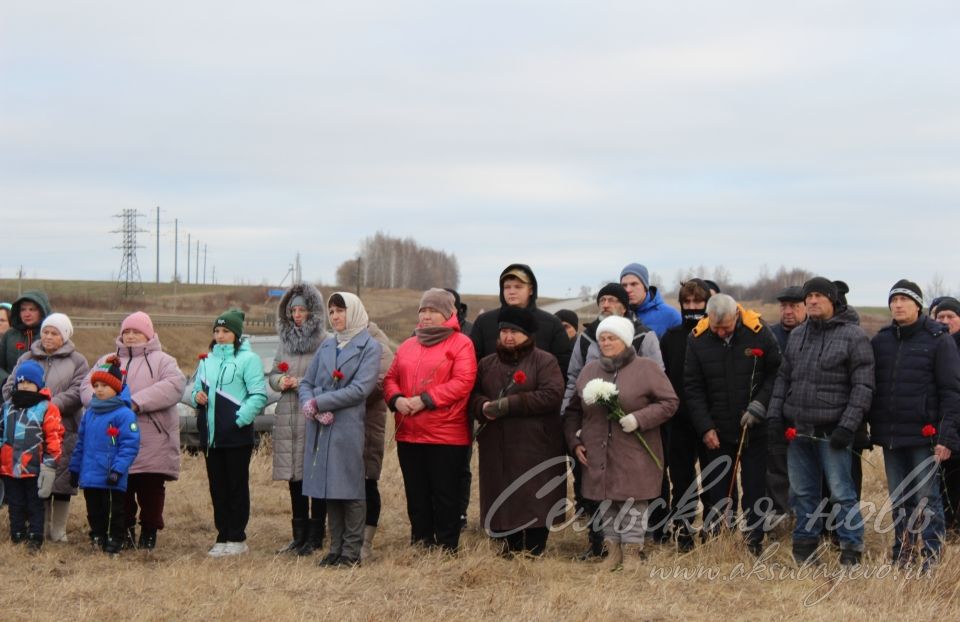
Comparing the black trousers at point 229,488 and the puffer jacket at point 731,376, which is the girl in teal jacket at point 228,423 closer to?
the black trousers at point 229,488

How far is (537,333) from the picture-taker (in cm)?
780

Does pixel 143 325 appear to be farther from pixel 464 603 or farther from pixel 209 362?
pixel 464 603

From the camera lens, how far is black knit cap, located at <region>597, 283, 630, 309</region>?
25.3 ft

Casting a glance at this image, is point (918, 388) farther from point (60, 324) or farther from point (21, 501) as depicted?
point (21, 501)

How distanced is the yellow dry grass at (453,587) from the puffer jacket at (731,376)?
879 millimetres

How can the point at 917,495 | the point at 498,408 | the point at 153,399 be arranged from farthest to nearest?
1. the point at 153,399
2. the point at 498,408
3. the point at 917,495

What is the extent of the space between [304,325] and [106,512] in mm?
2072

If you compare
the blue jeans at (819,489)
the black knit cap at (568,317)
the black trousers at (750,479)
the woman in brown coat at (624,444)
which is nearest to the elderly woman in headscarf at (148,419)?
the woman in brown coat at (624,444)

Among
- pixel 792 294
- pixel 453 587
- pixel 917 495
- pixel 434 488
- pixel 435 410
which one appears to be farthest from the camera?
pixel 792 294

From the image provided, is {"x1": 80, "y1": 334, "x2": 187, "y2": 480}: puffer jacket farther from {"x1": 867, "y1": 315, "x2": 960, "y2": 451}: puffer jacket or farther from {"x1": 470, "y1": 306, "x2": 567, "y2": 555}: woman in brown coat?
{"x1": 867, "y1": 315, "x2": 960, "y2": 451}: puffer jacket

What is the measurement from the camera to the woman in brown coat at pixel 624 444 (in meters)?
7.18

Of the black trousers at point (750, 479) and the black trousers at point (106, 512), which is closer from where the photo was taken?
the black trousers at point (750, 479)

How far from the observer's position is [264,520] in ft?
29.9

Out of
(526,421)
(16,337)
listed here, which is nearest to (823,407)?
(526,421)
